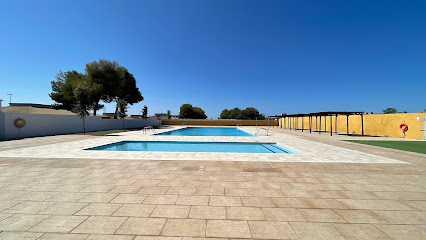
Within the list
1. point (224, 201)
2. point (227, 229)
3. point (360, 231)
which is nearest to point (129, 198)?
point (224, 201)

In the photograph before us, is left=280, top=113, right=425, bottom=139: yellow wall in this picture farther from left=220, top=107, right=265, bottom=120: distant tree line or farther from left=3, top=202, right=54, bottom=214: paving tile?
left=220, top=107, right=265, bottom=120: distant tree line

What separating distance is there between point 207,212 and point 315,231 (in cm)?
138

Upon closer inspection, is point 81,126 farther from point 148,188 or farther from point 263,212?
point 263,212

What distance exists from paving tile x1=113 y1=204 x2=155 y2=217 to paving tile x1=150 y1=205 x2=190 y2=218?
0.10 metres

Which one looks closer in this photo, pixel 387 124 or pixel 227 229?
pixel 227 229

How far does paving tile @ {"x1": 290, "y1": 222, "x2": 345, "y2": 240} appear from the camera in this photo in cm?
200

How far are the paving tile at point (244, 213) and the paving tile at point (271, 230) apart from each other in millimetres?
122

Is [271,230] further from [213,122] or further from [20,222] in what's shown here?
[213,122]

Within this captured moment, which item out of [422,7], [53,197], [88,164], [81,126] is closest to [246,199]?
[53,197]

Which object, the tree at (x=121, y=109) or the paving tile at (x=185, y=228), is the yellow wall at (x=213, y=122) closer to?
the tree at (x=121, y=109)

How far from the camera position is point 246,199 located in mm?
2957

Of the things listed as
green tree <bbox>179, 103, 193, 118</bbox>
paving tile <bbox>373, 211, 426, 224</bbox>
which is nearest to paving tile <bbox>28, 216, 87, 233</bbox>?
paving tile <bbox>373, 211, 426, 224</bbox>

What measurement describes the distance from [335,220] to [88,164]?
593cm

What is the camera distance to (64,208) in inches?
102
